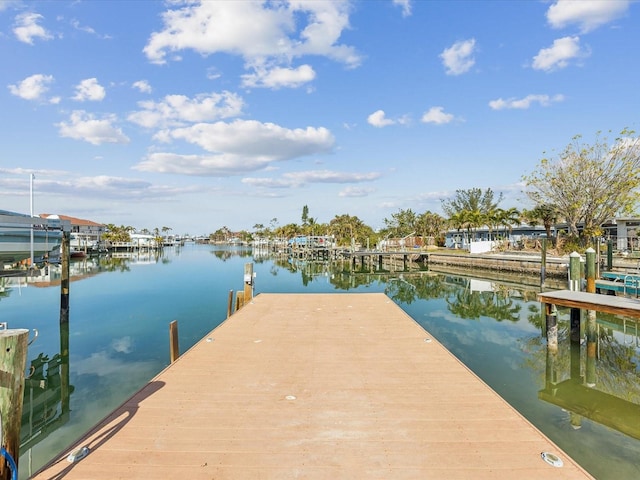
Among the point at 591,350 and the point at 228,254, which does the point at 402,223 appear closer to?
the point at 228,254

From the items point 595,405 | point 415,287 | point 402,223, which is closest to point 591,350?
point 595,405

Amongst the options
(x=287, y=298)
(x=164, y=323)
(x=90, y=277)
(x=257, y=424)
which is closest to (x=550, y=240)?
(x=287, y=298)

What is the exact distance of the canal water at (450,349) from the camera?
707cm

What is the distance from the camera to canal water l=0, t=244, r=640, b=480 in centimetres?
707

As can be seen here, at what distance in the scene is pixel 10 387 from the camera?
4.11 metres

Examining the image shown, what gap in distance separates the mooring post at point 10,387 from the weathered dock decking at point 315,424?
56 cm

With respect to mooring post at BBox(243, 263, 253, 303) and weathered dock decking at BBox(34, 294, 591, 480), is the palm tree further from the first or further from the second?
weathered dock decking at BBox(34, 294, 591, 480)

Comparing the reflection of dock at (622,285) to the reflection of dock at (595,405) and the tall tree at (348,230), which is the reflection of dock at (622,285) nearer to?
the reflection of dock at (595,405)

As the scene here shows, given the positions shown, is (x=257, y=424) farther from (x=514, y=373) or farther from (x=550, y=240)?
(x=550, y=240)

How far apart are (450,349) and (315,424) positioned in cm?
880

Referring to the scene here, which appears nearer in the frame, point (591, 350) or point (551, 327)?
point (551, 327)

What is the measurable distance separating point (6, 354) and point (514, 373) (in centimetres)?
1106

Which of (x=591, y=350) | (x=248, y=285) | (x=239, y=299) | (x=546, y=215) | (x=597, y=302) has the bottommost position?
(x=591, y=350)

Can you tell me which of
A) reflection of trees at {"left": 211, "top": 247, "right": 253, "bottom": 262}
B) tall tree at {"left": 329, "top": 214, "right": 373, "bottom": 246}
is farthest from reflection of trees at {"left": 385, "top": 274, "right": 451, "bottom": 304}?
tall tree at {"left": 329, "top": 214, "right": 373, "bottom": 246}
